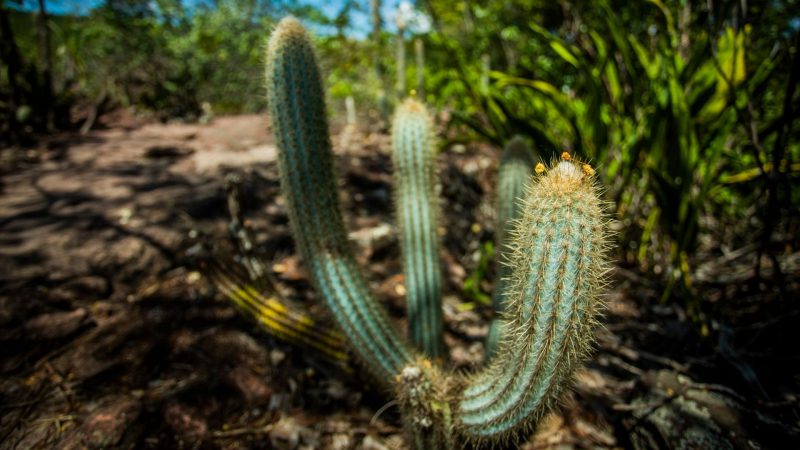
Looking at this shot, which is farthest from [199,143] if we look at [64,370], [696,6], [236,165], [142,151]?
[696,6]

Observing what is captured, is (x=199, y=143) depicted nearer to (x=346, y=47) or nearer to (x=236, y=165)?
(x=236, y=165)

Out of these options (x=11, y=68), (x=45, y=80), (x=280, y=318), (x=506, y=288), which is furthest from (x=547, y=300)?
(x=45, y=80)

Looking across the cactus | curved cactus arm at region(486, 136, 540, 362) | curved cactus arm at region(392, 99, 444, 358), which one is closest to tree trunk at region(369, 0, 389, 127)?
curved cactus arm at region(392, 99, 444, 358)

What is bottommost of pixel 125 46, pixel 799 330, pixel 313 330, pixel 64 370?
pixel 64 370

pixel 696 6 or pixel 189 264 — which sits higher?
pixel 696 6

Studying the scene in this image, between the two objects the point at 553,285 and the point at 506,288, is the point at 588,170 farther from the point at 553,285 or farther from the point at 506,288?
the point at 506,288

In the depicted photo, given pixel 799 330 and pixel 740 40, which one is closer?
pixel 799 330

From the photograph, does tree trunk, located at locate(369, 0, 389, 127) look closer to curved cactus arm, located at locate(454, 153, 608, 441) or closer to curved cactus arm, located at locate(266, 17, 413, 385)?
curved cactus arm, located at locate(266, 17, 413, 385)
